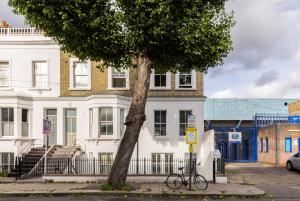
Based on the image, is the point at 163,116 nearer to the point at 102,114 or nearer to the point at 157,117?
the point at 157,117

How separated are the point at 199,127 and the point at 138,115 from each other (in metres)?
9.89

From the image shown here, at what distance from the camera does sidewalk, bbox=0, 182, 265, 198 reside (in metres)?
17.5

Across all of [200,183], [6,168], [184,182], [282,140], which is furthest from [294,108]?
[6,168]

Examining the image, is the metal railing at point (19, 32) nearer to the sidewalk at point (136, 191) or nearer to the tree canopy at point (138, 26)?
the tree canopy at point (138, 26)

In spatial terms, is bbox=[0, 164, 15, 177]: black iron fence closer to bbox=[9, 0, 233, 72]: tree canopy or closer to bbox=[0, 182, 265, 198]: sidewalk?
bbox=[0, 182, 265, 198]: sidewalk

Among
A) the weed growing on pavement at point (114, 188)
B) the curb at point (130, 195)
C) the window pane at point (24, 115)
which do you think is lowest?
the curb at point (130, 195)

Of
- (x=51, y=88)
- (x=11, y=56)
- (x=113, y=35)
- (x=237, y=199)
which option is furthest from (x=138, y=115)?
(x=11, y=56)

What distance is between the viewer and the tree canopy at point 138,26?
16.9 metres

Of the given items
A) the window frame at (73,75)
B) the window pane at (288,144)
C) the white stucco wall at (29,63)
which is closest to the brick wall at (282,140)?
the window pane at (288,144)

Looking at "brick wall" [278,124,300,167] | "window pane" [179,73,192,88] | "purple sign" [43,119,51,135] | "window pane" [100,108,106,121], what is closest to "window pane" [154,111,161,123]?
"window pane" [179,73,192,88]

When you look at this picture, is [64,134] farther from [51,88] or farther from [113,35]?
[113,35]

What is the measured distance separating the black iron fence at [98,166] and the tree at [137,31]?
5.59 meters

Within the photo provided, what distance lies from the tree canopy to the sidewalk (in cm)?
577

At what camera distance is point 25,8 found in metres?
17.0
